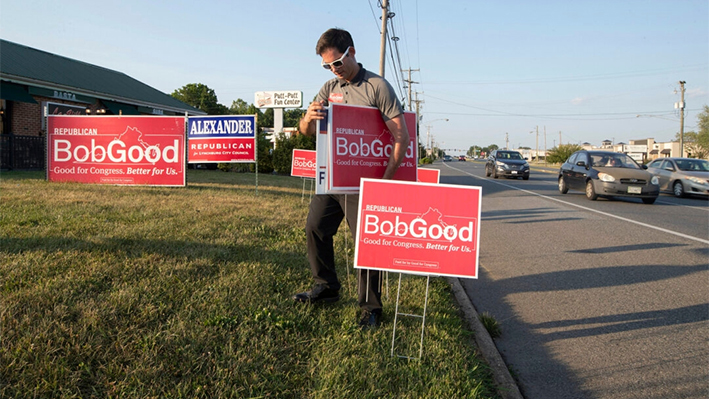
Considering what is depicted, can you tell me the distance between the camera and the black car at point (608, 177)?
14.1 metres

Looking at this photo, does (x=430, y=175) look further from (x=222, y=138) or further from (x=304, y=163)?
(x=222, y=138)

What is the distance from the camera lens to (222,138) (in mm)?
11758

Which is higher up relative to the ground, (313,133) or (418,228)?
(313,133)

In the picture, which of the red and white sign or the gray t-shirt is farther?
the red and white sign

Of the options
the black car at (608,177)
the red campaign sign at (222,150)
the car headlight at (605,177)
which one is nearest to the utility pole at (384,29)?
the black car at (608,177)

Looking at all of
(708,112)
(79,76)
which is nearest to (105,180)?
(79,76)

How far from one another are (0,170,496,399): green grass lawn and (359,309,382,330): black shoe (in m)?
0.09

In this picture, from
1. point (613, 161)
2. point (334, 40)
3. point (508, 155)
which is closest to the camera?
point (334, 40)

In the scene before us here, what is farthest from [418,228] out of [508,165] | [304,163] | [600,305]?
[508,165]

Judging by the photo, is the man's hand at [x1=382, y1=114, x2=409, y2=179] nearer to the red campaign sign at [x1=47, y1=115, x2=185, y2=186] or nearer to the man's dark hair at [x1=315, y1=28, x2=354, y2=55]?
the man's dark hair at [x1=315, y1=28, x2=354, y2=55]

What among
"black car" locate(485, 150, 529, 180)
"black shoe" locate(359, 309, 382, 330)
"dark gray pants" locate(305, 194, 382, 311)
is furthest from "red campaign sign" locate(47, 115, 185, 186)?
"black car" locate(485, 150, 529, 180)

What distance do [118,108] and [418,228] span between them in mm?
23453

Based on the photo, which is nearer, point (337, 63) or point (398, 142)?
point (337, 63)

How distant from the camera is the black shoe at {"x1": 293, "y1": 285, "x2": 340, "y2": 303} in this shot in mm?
3855
